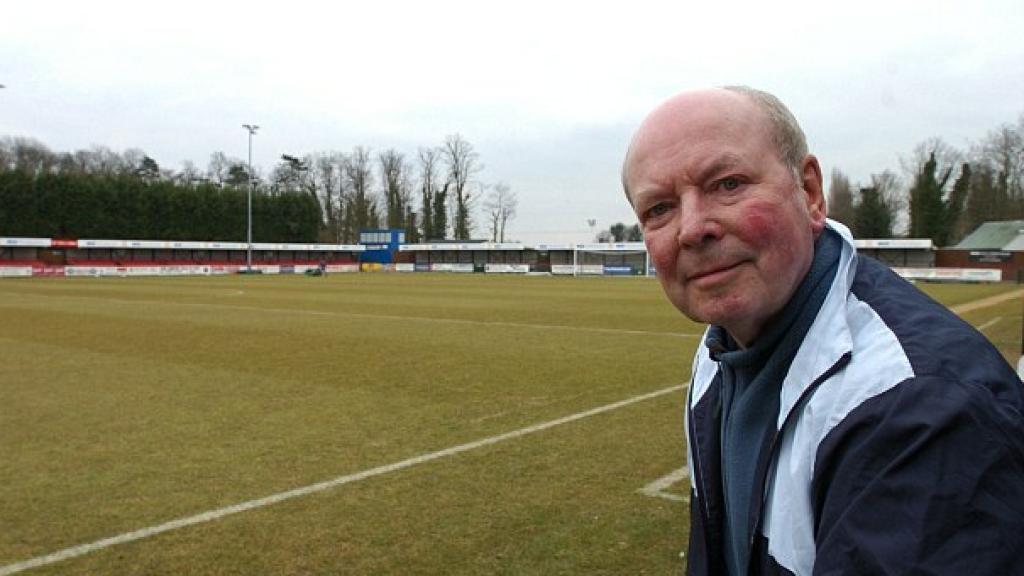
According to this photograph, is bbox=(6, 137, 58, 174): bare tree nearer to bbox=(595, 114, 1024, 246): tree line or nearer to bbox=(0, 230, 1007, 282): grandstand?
bbox=(0, 230, 1007, 282): grandstand

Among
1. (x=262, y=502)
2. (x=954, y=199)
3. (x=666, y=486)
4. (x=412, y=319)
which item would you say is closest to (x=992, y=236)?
(x=954, y=199)

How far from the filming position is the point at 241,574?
4.43 metres

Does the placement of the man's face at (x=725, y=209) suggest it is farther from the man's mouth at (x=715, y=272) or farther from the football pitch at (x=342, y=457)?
the football pitch at (x=342, y=457)

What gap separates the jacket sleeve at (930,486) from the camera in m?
1.00

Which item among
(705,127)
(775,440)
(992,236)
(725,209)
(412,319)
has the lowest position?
(412,319)

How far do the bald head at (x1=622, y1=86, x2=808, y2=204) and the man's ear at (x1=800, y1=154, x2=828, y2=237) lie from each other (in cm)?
2

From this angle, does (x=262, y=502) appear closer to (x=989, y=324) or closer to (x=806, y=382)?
(x=806, y=382)

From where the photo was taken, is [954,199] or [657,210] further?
[954,199]

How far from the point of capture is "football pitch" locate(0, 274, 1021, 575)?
4.80 meters

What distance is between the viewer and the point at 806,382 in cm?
132

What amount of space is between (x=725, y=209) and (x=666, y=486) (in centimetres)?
508

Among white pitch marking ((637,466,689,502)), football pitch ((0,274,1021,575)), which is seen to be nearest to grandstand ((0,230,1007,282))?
football pitch ((0,274,1021,575))

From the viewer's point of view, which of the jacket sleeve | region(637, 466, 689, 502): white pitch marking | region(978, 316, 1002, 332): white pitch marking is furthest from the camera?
region(978, 316, 1002, 332): white pitch marking

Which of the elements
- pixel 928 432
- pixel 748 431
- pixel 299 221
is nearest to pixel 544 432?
pixel 748 431
